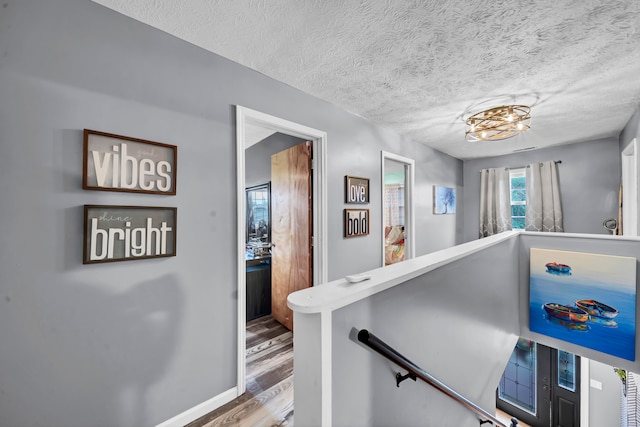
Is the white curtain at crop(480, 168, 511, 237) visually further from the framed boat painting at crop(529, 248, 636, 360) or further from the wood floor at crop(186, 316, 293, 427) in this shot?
the wood floor at crop(186, 316, 293, 427)

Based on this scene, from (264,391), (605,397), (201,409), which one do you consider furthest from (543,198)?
(201,409)

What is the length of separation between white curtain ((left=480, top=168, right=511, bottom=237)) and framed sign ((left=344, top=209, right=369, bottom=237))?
3.28 metres

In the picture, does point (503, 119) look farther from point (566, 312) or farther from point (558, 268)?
point (566, 312)

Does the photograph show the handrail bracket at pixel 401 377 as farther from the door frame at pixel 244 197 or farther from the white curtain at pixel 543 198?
the white curtain at pixel 543 198

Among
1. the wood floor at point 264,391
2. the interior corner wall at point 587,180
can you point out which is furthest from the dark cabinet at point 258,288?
the interior corner wall at point 587,180

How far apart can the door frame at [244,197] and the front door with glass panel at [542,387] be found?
599 cm

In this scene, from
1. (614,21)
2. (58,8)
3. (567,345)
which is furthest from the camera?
(567,345)

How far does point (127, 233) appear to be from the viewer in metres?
1.39

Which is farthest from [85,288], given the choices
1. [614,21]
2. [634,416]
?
[634,416]

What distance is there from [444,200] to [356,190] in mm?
2544

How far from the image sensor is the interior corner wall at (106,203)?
1.14 m

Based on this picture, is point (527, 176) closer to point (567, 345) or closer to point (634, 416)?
point (567, 345)

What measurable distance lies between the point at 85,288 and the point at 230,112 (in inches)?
53.0

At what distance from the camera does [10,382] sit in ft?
3.66
